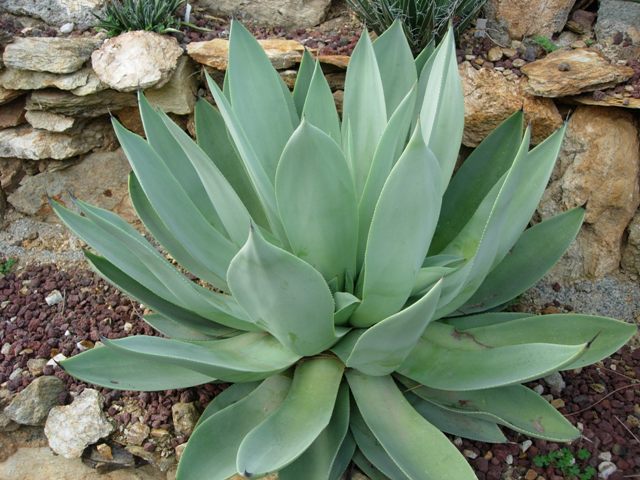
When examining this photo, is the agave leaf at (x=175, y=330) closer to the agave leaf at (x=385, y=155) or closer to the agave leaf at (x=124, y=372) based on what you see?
the agave leaf at (x=124, y=372)

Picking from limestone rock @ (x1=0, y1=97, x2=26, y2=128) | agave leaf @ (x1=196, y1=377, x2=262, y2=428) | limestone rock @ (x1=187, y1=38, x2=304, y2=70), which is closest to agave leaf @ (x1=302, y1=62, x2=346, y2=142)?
limestone rock @ (x1=187, y1=38, x2=304, y2=70)

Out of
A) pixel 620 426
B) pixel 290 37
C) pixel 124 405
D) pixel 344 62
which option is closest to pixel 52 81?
pixel 290 37

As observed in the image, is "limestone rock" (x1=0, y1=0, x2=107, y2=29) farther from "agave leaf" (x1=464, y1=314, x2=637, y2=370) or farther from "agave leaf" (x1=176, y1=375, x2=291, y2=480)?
"agave leaf" (x1=464, y1=314, x2=637, y2=370)

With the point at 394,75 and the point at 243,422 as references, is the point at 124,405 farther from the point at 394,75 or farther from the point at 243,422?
the point at 394,75

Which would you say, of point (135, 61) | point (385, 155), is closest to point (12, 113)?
point (135, 61)

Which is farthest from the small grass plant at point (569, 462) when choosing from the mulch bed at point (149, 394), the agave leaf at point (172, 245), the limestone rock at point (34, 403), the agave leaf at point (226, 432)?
the limestone rock at point (34, 403)
